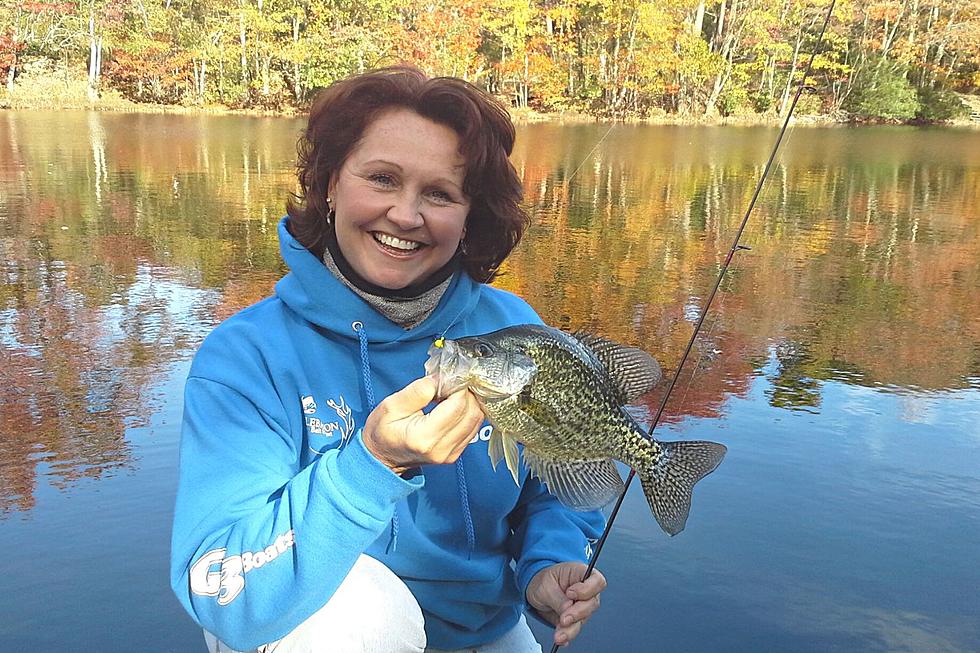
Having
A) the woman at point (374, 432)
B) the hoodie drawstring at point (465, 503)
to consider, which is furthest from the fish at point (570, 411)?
the hoodie drawstring at point (465, 503)

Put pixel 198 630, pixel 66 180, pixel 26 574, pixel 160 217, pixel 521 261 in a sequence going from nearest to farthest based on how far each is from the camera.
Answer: pixel 198 630 < pixel 26 574 < pixel 521 261 < pixel 160 217 < pixel 66 180

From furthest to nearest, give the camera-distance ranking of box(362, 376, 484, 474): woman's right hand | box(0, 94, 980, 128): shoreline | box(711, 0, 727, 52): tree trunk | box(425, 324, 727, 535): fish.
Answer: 1. box(711, 0, 727, 52): tree trunk
2. box(0, 94, 980, 128): shoreline
3. box(425, 324, 727, 535): fish
4. box(362, 376, 484, 474): woman's right hand

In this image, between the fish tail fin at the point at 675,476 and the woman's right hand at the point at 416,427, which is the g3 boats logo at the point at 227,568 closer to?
the woman's right hand at the point at 416,427

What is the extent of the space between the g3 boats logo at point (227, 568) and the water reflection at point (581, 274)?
2801 mm

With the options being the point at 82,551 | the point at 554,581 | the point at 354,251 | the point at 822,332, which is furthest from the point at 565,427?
the point at 822,332

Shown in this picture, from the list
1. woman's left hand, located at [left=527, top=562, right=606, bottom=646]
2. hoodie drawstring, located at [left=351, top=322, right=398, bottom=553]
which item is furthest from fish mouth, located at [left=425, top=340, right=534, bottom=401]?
woman's left hand, located at [left=527, top=562, right=606, bottom=646]

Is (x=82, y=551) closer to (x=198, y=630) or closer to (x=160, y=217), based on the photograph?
(x=198, y=630)

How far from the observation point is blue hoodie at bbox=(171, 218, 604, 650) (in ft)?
6.73

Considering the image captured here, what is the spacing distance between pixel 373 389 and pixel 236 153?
2218 centimetres

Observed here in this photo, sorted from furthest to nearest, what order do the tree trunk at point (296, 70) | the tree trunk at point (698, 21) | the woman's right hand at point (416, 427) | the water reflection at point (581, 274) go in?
the tree trunk at point (698, 21), the tree trunk at point (296, 70), the water reflection at point (581, 274), the woman's right hand at point (416, 427)

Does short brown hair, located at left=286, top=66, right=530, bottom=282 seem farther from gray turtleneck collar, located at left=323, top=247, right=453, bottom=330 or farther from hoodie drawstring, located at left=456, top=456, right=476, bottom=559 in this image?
hoodie drawstring, located at left=456, top=456, right=476, bottom=559

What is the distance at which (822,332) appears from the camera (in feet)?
26.2

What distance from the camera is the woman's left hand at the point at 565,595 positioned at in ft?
8.54

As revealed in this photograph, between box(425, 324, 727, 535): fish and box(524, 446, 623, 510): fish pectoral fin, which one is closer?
box(425, 324, 727, 535): fish
